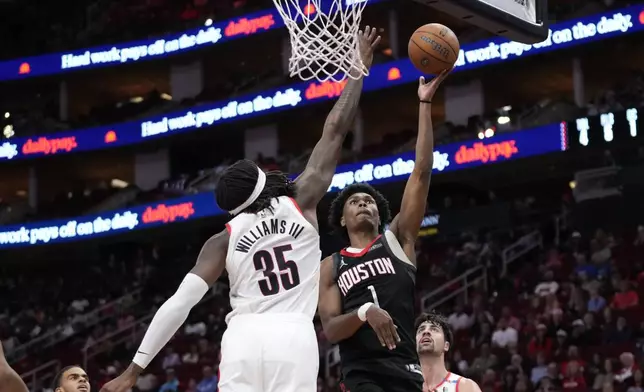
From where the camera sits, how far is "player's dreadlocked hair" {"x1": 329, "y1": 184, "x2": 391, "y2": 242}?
20.3ft

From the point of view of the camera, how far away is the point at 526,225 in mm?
20406

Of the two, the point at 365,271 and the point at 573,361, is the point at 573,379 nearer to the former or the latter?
the point at 573,361

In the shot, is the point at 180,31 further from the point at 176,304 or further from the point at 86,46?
the point at 176,304

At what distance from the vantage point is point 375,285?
5.76 m

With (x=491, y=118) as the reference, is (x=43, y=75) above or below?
above

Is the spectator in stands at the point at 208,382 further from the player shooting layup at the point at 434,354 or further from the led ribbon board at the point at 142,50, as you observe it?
the led ribbon board at the point at 142,50

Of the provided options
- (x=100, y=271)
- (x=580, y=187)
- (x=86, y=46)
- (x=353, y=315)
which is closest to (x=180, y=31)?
(x=86, y=46)

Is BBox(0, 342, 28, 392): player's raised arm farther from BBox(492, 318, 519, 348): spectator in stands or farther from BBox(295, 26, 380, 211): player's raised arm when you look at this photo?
BBox(492, 318, 519, 348): spectator in stands

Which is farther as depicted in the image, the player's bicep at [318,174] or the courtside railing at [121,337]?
the courtside railing at [121,337]

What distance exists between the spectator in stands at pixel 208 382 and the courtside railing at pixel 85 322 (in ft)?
22.3

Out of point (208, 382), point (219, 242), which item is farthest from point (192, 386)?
→ point (219, 242)

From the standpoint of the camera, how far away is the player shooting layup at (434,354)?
648cm

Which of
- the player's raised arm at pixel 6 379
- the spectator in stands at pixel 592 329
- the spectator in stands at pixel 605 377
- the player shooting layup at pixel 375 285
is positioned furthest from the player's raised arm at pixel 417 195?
the spectator in stands at pixel 592 329

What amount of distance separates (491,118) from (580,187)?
209 cm
